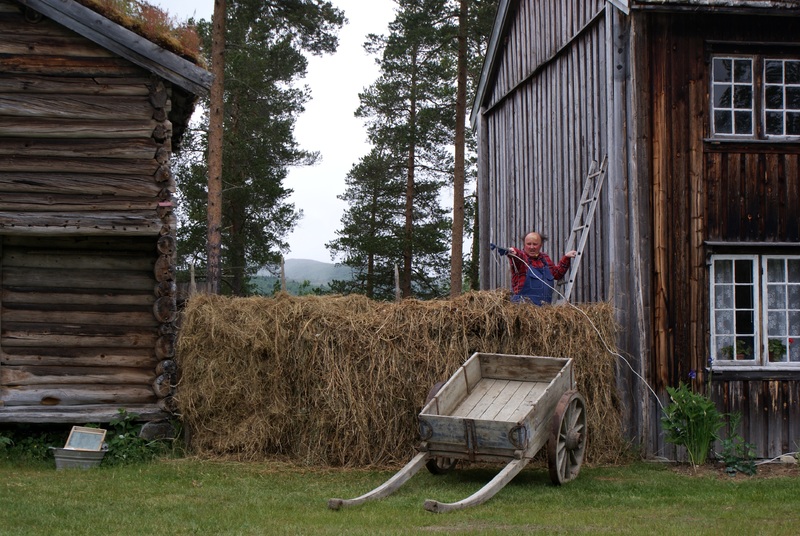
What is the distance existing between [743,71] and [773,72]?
0.41m

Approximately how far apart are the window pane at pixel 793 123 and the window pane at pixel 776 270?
5.41 feet

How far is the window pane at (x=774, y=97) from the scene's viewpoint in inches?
462

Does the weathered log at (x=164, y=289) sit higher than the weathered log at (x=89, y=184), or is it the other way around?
the weathered log at (x=89, y=184)

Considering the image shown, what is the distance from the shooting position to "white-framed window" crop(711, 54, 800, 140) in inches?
456

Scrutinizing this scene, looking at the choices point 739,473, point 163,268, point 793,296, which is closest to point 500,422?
point 739,473

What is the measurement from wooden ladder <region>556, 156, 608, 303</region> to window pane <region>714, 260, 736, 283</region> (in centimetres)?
164

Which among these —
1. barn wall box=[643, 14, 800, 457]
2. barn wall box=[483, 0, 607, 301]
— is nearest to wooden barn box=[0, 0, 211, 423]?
barn wall box=[483, 0, 607, 301]

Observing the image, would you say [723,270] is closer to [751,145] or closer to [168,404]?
[751,145]

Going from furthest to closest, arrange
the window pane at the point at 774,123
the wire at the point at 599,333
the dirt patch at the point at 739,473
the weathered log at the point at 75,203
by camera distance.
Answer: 1. the window pane at the point at 774,123
2. the weathered log at the point at 75,203
3. the wire at the point at 599,333
4. the dirt patch at the point at 739,473

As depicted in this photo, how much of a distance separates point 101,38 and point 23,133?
4.76 ft

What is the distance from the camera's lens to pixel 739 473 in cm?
1034

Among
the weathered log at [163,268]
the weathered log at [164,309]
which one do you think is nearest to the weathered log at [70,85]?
the weathered log at [163,268]

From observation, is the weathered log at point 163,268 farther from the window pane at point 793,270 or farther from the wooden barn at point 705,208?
the window pane at point 793,270

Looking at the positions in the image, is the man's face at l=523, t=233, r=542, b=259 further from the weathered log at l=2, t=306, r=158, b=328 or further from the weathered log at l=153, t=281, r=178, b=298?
the weathered log at l=2, t=306, r=158, b=328
